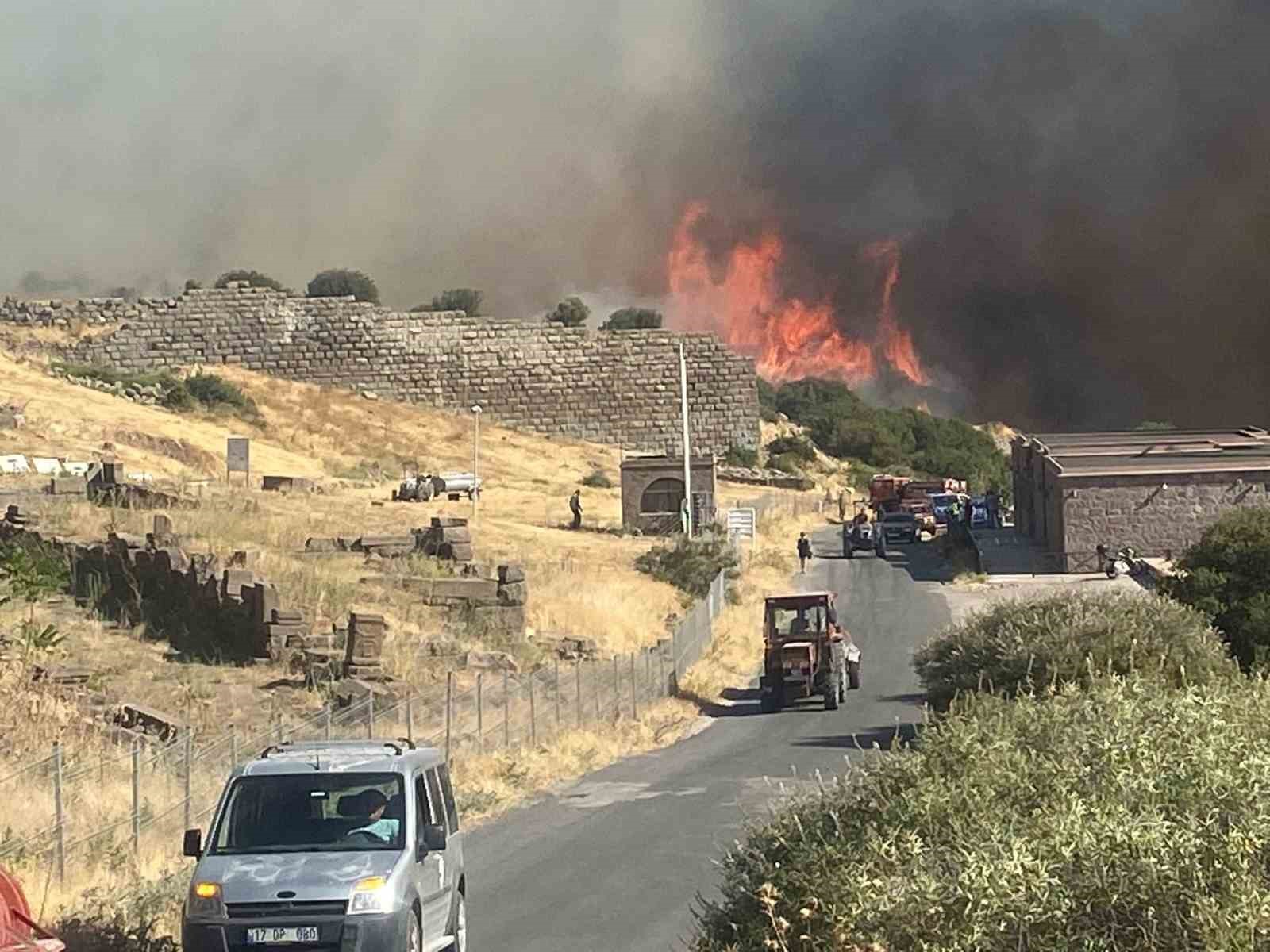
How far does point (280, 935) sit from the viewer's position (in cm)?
1297

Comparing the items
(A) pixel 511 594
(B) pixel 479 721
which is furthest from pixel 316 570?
(B) pixel 479 721

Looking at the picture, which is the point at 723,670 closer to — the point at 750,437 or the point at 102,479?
the point at 102,479

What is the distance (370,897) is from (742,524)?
53.3 metres

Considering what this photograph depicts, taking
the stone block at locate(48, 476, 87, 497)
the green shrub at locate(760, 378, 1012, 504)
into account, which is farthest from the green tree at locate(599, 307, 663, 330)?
the stone block at locate(48, 476, 87, 497)

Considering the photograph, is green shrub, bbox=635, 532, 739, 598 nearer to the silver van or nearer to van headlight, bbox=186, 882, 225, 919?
the silver van

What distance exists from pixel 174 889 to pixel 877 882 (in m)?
9.48

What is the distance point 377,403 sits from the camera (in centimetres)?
9719

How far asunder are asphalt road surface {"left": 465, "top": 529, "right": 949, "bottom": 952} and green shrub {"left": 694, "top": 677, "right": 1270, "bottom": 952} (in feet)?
6.69

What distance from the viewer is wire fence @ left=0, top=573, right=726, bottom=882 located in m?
18.1

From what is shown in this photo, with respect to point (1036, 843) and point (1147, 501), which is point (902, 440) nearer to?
point (1147, 501)

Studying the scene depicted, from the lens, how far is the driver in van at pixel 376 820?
45.6 feet

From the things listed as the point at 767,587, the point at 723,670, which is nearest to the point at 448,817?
the point at 723,670

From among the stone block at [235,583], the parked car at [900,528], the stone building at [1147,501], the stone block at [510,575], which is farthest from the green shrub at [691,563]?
the stone block at [235,583]

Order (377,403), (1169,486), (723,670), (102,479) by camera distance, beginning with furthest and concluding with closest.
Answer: (377,403), (1169,486), (102,479), (723,670)
